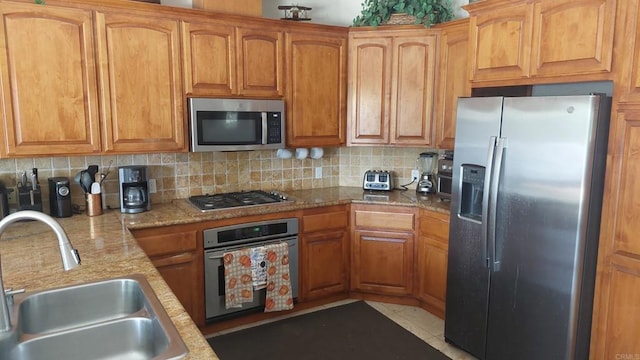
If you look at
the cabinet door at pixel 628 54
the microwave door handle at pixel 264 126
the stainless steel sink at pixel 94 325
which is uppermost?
the cabinet door at pixel 628 54

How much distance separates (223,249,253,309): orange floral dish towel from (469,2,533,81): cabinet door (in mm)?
1949

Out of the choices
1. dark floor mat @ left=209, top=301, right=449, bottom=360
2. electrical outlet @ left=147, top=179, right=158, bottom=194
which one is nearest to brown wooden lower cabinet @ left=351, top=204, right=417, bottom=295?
dark floor mat @ left=209, top=301, right=449, bottom=360

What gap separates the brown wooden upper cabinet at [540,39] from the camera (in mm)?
2154

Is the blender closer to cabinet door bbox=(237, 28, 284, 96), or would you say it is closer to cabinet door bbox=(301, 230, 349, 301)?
cabinet door bbox=(301, 230, 349, 301)

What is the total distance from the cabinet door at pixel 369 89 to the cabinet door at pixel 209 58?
1.03 metres

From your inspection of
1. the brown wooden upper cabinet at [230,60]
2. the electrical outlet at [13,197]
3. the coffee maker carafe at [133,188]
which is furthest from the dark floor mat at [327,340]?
the brown wooden upper cabinet at [230,60]

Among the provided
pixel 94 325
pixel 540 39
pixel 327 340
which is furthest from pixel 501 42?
pixel 94 325

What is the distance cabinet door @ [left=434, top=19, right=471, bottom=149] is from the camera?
3256 millimetres

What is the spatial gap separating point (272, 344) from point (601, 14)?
2700 millimetres

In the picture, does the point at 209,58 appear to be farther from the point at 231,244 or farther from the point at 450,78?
the point at 450,78

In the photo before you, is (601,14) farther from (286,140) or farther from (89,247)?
(89,247)

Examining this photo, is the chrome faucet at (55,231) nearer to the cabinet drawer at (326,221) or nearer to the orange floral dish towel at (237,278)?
the orange floral dish towel at (237,278)

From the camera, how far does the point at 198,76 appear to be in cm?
307

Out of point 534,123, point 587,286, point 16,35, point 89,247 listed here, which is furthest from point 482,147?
point 16,35
